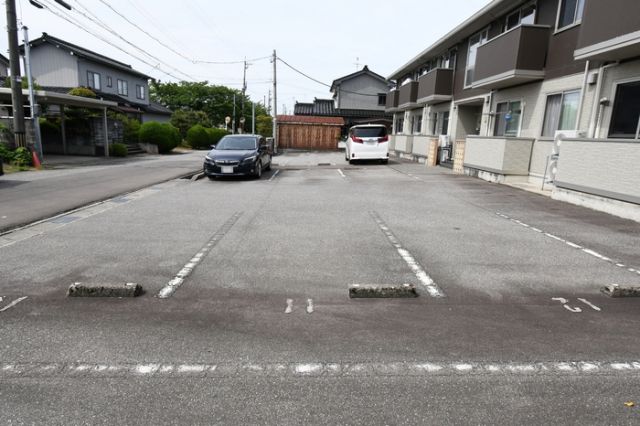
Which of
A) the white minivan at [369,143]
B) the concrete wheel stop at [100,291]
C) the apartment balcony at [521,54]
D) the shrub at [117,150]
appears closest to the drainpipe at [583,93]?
the apartment balcony at [521,54]

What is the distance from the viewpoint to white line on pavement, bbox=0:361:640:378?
2.65 meters

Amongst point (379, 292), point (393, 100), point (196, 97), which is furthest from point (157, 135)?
point (196, 97)

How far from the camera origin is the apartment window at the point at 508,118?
1334cm

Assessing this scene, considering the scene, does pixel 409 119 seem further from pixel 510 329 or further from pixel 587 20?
pixel 510 329

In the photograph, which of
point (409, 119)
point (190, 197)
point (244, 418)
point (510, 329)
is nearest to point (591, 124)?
point (510, 329)

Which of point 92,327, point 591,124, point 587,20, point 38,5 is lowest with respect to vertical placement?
point 92,327

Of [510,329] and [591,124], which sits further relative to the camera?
[591,124]

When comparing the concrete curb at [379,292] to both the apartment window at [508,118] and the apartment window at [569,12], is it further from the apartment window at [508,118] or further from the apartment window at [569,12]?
the apartment window at [508,118]

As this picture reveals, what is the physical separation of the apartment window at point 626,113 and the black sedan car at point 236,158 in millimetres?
9914

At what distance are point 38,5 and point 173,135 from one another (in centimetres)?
1176

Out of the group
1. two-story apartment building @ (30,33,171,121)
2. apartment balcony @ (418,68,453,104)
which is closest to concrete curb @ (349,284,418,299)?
apartment balcony @ (418,68,453,104)

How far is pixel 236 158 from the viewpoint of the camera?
512 inches

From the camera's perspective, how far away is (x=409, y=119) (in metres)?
27.0

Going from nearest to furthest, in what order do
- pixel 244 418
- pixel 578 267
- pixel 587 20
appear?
pixel 244 418
pixel 578 267
pixel 587 20
